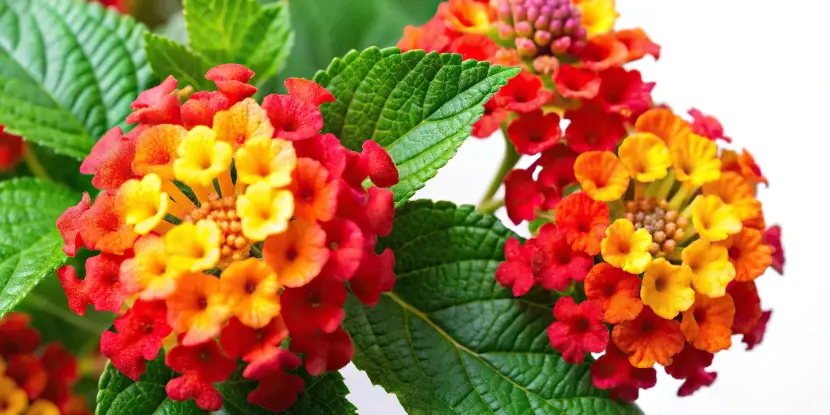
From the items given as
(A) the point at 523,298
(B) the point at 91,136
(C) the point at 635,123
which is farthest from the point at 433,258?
(B) the point at 91,136

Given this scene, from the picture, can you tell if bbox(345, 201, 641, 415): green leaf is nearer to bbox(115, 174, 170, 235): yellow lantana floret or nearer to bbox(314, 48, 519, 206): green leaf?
bbox(314, 48, 519, 206): green leaf

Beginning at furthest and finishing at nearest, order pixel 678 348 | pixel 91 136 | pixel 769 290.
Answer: pixel 769 290 → pixel 91 136 → pixel 678 348

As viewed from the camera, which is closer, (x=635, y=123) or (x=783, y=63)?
(x=635, y=123)

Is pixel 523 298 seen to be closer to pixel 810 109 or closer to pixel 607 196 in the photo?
pixel 607 196

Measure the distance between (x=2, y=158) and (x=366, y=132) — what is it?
39 centimetres

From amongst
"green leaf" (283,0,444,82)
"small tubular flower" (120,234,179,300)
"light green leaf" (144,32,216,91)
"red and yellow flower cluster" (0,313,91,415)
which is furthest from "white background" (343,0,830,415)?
"small tubular flower" (120,234,179,300)

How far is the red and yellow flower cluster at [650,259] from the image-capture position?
1.69 ft

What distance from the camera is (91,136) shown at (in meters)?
0.68

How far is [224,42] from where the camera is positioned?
0.67 meters

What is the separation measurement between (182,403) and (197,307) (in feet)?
0.34

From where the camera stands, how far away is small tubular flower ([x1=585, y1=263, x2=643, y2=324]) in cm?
51

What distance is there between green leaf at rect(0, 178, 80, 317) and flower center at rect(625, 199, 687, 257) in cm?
39

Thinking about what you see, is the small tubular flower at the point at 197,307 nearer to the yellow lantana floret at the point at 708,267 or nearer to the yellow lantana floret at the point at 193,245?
the yellow lantana floret at the point at 193,245

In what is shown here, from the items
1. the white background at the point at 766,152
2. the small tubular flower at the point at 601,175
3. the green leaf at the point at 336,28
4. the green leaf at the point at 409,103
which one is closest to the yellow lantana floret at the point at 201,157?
the green leaf at the point at 409,103
